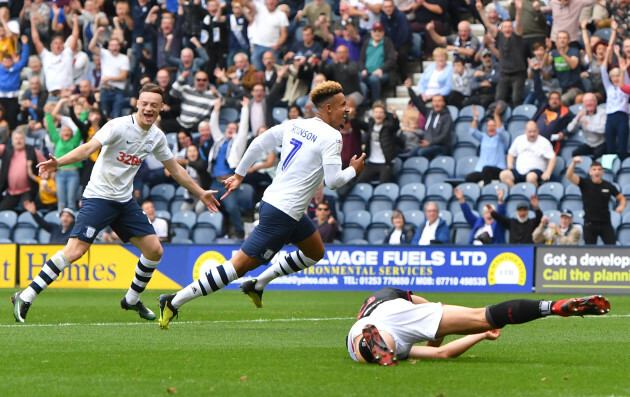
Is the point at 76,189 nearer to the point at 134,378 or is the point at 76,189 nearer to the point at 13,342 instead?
the point at 13,342

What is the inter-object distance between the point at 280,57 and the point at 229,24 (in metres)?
1.64

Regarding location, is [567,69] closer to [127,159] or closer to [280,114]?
[280,114]

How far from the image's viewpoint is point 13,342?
31.8 feet

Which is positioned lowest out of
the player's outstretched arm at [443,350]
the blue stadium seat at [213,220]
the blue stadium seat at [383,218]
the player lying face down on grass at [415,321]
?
the blue stadium seat at [213,220]

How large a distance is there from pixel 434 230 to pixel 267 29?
7.20 meters

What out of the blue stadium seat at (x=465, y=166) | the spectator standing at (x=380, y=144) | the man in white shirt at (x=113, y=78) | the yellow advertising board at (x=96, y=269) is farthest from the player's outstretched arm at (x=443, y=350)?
the man in white shirt at (x=113, y=78)

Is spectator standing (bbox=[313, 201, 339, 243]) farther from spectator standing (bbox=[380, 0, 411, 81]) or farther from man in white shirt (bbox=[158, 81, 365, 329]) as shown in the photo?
man in white shirt (bbox=[158, 81, 365, 329])

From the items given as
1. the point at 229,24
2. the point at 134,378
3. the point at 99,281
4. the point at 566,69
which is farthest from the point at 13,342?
the point at 229,24

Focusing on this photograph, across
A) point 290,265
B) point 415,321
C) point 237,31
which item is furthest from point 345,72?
point 415,321

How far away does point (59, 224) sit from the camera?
2325 centimetres

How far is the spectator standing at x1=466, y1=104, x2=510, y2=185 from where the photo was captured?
21.7m

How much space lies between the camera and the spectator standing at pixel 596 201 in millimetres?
19484

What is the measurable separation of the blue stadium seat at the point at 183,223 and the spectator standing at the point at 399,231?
183 inches

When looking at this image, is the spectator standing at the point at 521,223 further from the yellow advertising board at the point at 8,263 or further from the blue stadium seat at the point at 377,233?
the yellow advertising board at the point at 8,263
